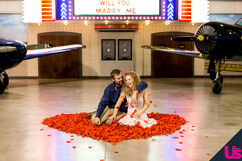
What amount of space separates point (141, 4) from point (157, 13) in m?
0.81

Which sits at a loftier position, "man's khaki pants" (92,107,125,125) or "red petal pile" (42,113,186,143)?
"man's khaki pants" (92,107,125,125)

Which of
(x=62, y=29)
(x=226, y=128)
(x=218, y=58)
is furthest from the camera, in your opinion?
(x=62, y=29)

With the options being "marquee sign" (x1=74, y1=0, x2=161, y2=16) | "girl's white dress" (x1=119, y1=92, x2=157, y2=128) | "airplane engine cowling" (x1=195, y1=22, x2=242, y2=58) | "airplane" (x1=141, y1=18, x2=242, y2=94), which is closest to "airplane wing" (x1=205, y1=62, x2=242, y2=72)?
"marquee sign" (x1=74, y1=0, x2=161, y2=16)

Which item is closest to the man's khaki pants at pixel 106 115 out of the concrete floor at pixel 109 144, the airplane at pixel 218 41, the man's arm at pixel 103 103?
the man's arm at pixel 103 103

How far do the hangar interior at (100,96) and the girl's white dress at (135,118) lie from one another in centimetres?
52

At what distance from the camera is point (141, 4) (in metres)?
12.8

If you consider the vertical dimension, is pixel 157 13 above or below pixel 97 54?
above

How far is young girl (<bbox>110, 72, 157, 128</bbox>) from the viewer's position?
4.32 meters

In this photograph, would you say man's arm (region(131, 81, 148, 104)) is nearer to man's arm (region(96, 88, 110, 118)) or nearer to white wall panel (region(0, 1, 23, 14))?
man's arm (region(96, 88, 110, 118))

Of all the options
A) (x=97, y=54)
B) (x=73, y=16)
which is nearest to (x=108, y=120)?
(x=73, y=16)

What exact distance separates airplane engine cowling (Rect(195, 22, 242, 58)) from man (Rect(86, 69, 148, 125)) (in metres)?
4.23

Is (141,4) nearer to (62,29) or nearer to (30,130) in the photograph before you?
(62,29)

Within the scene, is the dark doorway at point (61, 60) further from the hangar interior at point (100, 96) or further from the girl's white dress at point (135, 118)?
the girl's white dress at point (135, 118)

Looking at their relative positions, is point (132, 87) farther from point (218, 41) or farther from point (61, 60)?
point (61, 60)
